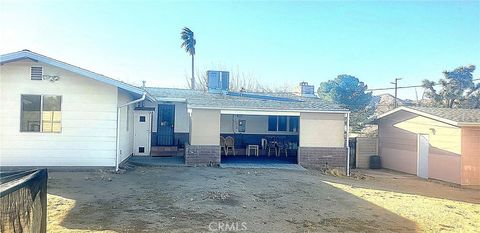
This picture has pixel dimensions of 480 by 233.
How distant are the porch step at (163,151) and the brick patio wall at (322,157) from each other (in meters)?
5.52

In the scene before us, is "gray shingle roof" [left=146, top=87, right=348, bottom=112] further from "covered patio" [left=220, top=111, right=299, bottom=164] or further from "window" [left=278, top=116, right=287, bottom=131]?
"window" [left=278, top=116, right=287, bottom=131]

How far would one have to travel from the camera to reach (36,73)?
9.80 metres

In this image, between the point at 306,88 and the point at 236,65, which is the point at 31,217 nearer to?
the point at 306,88

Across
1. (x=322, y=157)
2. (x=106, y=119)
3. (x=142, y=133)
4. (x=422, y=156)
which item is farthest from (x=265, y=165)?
(x=422, y=156)

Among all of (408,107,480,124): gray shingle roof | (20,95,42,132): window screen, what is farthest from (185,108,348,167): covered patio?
(20,95,42,132): window screen

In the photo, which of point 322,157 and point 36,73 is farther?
point 322,157

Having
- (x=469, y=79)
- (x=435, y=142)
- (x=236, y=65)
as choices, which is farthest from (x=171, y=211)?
(x=236, y=65)

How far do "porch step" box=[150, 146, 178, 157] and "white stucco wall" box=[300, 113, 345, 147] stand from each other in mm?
5614

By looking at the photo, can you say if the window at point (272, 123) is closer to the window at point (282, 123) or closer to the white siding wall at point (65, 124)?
the window at point (282, 123)

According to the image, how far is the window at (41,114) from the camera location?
9.79 metres

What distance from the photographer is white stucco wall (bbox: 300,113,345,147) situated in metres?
13.1

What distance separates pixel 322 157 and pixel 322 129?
3.68ft

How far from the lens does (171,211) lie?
6375 millimetres

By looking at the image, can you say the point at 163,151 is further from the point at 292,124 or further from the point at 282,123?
the point at 292,124
